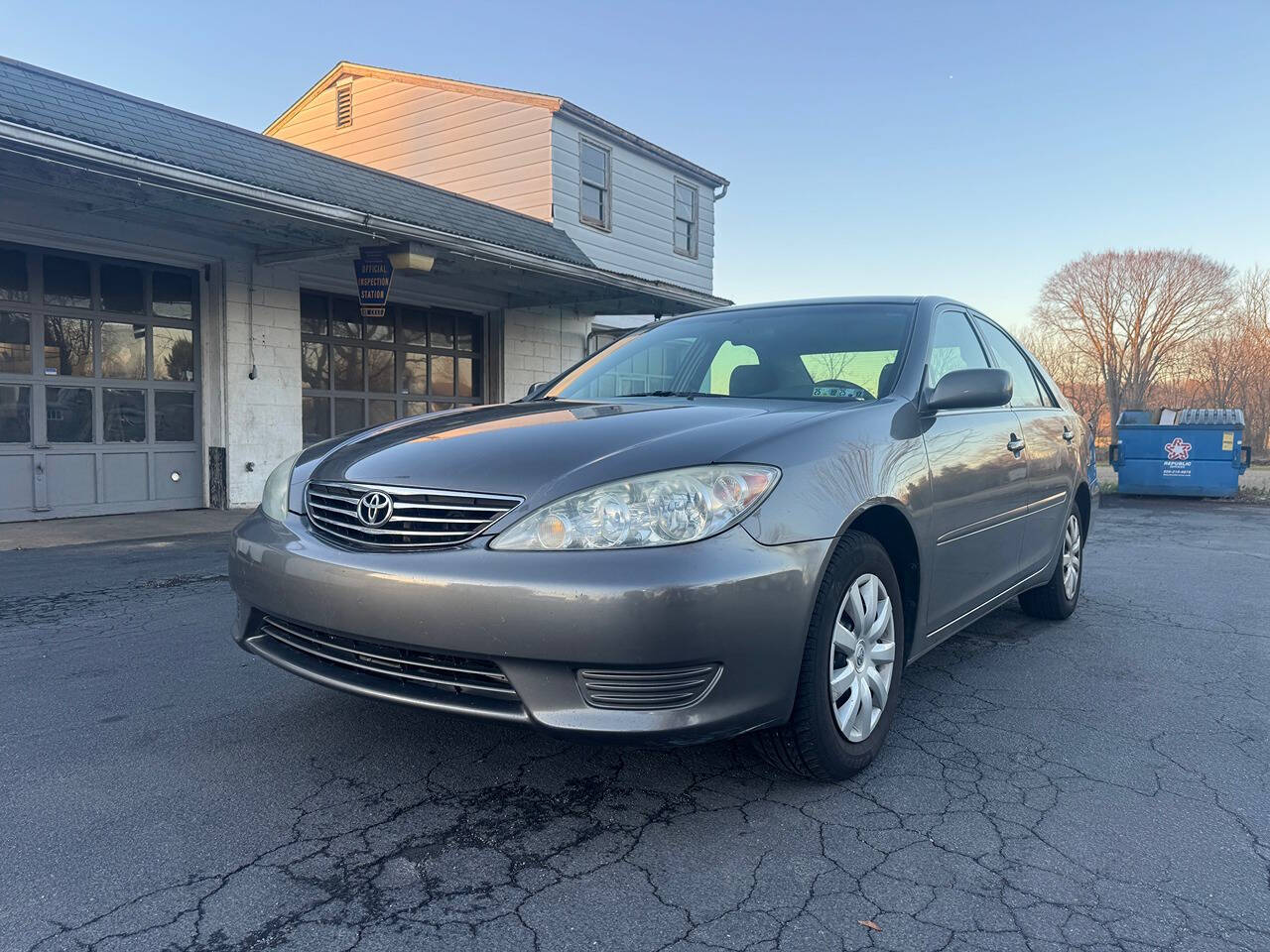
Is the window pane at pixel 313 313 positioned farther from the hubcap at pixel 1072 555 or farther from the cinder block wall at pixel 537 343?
the hubcap at pixel 1072 555

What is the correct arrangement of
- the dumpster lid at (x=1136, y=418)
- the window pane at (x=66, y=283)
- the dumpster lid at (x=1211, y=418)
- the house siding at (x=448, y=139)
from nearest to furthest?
the window pane at (x=66, y=283), the dumpster lid at (x=1211, y=418), the dumpster lid at (x=1136, y=418), the house siding at (x=448, y=139)

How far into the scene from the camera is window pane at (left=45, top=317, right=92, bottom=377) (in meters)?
8.80

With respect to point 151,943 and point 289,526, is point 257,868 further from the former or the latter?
point 289,526

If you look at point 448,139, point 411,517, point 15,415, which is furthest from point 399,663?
point 448,139

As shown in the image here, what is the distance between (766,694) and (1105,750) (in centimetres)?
146

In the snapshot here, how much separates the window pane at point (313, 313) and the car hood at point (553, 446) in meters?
8.61

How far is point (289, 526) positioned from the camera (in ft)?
8.93

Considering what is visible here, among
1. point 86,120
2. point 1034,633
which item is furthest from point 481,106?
point 1034,633

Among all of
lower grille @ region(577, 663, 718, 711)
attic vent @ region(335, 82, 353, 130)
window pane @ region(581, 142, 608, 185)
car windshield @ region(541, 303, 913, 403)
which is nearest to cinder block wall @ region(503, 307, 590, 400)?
window pane @ region(581, 142, 608, 185)

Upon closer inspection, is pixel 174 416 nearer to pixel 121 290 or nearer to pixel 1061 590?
pixel 121 290

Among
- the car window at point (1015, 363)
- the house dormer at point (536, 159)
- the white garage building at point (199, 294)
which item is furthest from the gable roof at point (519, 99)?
the car window at point (1015, 363)

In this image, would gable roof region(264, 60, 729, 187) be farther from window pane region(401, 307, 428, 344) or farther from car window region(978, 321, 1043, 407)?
car window region(978, 321, 1043, 407)

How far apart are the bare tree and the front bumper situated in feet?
122

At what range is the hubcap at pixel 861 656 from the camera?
8.50 feet
